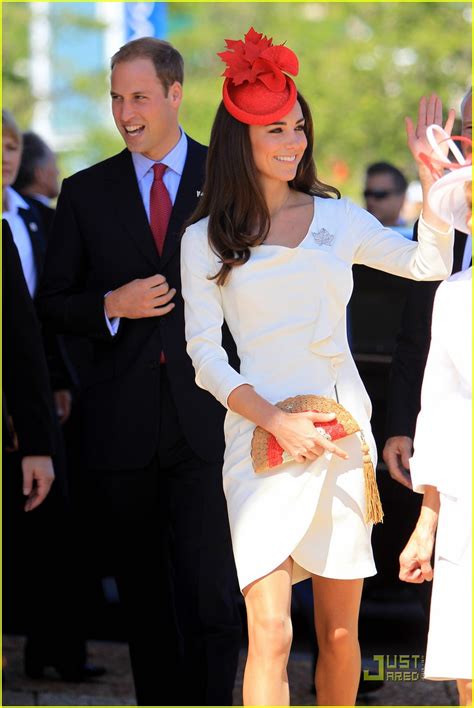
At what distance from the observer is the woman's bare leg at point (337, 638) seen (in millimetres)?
3791

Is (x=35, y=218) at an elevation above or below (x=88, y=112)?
below

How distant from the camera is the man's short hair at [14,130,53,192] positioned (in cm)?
718

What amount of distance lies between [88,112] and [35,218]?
25364 millimetres

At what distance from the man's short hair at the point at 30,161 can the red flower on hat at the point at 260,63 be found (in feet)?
11.3

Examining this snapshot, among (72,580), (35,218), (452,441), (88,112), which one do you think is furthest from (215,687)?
(88,112)

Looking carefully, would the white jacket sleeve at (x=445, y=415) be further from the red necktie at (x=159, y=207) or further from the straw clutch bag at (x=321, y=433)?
the red necktie at (x=159, y=207)

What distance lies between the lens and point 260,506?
12.2 feet

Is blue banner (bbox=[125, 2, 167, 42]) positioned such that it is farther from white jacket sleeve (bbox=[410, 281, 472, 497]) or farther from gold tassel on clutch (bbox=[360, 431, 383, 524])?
white jacket sleeve (bbox=[410, 281, 472, 497])

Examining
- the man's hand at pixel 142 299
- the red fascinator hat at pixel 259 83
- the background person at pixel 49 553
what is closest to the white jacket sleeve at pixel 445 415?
the red fascinator hat at pixel 259 83

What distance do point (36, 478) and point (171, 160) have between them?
1.18m

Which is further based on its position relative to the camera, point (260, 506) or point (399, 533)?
point (399, 533)

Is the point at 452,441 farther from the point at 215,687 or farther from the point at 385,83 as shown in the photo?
the point at 385,83

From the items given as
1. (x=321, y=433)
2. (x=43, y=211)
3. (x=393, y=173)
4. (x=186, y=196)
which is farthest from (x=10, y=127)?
(x=393, y=173)

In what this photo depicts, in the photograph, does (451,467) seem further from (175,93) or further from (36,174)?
(36,174)
